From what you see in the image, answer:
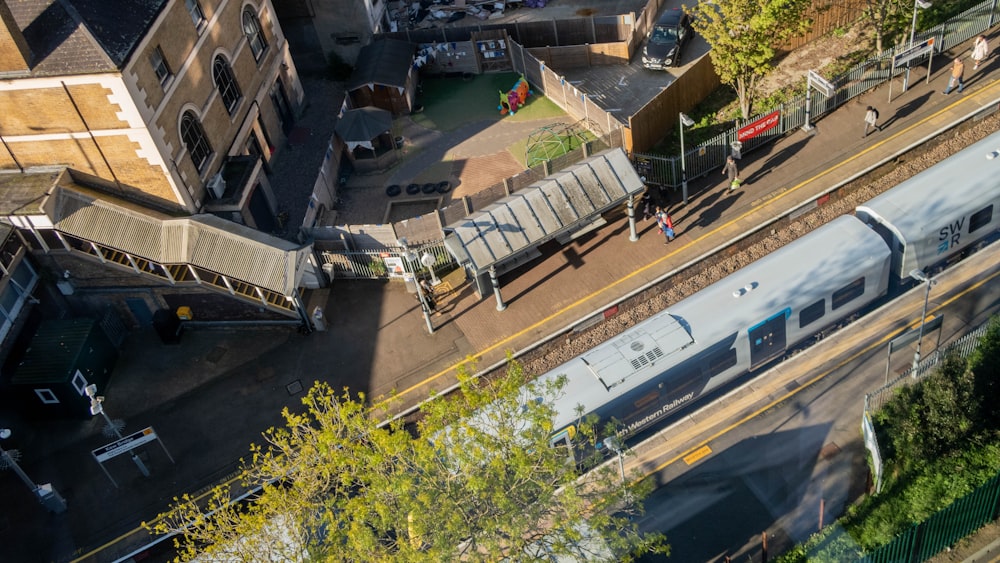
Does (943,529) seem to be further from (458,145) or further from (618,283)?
(458,145)

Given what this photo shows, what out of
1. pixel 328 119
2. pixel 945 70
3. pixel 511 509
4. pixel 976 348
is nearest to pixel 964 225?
pixel 976 348

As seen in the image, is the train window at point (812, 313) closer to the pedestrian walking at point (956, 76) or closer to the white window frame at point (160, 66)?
the pedestrian walking at point (956, 76)

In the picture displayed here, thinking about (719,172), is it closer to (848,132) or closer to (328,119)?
(848,132)

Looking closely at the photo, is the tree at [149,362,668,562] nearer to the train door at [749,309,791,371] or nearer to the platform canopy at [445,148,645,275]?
the train door at [749,309,791,371]

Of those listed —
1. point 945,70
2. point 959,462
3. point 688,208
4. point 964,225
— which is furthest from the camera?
point 945,70

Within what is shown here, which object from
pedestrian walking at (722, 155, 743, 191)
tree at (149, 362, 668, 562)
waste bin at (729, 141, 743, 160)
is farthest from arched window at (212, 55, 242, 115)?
waste bin at (729, 141, 743, 160)

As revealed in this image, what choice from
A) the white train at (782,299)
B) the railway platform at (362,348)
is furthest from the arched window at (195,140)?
the white train at (782,299)

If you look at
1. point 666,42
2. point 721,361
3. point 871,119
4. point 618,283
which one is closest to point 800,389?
point 721,361
